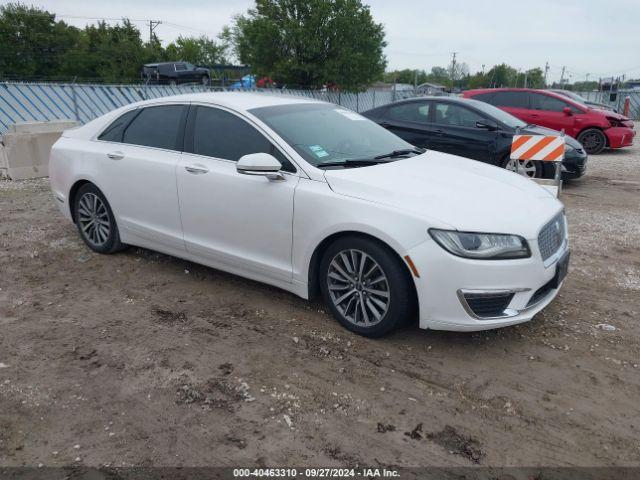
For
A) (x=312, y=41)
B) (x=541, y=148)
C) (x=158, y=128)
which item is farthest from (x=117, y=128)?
(x=312, y=41)

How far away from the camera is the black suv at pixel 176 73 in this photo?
108ft

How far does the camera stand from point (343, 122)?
15.3 feet

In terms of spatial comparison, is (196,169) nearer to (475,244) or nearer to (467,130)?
(475,244)

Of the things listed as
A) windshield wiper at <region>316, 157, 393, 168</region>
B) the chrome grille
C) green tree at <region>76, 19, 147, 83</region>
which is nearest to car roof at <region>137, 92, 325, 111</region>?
windshield wiper at <region>316, 157, 393, 168</region>

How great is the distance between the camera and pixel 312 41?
78.5 feet

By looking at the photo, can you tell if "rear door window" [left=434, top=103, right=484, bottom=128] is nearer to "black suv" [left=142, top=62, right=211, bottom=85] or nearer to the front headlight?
the front headlight

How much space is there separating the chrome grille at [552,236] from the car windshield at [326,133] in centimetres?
140

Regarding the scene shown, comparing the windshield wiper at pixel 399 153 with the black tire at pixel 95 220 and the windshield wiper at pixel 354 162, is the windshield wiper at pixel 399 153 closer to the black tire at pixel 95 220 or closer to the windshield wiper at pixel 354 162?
the windshield wiper at pixel 354 162

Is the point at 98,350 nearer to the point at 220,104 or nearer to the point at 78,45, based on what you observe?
the point at 220,104

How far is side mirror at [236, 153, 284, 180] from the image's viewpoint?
376cm

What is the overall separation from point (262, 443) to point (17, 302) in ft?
9.35

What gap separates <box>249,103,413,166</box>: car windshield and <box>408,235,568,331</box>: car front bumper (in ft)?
3.80

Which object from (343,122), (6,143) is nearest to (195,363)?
(343,122)

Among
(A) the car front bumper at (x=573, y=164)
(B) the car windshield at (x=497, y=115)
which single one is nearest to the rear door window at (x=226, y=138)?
(B) the car windshield at (x=497, y=115)
